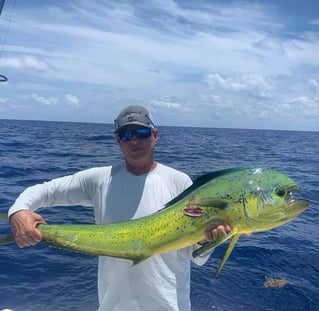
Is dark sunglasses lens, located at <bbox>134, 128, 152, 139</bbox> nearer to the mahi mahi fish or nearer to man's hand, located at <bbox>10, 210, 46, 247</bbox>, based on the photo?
the mahi mahi fish

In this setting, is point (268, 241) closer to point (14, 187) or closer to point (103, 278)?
point (103, 278)

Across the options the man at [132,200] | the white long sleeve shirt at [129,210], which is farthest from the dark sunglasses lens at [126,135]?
the white long sleeve shirt at [129,210]

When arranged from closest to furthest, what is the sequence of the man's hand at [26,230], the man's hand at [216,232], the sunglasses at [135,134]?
the man's hand at [216,232] → the man's hand at [26,230] → the sunglasses at [135,134]

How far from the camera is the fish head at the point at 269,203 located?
2.11 metres

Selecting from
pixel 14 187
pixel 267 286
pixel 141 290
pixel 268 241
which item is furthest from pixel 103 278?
pixel 14 187

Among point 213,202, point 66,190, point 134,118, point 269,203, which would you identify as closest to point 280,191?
point 269,203

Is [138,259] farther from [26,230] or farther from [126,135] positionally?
[126,135]

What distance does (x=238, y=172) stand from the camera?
86.3 inches

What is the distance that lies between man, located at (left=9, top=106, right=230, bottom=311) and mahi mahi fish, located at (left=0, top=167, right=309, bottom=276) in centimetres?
29

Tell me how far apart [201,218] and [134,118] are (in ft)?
2.41

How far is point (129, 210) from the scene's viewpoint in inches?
100

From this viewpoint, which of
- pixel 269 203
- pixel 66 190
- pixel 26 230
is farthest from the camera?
pixel 66 190

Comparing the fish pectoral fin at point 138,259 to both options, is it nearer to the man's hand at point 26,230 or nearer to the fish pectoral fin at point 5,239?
the man's hand at point 26,230

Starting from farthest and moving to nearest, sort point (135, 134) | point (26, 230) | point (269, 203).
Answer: point (135, 134) < point (26, 230) < point (269, 203)
